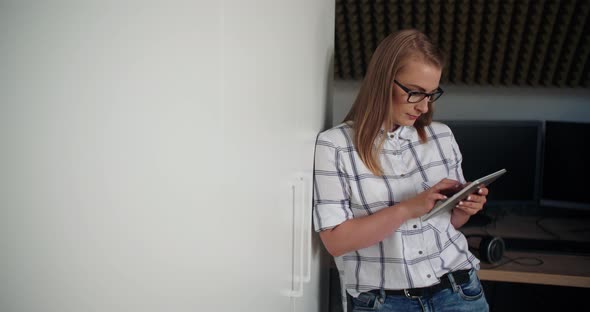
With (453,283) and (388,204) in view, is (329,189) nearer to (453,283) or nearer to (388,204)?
(388,204)

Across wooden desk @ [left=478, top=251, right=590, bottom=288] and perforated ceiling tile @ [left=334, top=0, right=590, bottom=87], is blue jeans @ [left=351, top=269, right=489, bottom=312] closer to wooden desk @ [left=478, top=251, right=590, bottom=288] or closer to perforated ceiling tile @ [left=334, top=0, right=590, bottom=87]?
wooden desk @ [left=478, top=251, right=590, bottom=288]

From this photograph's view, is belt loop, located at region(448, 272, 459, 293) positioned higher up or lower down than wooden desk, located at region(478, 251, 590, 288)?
higher up

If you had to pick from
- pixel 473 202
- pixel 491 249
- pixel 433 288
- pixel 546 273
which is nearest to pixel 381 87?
pixel 473 202

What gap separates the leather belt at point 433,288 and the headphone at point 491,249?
21.5 inches

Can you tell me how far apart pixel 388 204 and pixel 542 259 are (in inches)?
39.9

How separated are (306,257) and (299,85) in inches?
21.1

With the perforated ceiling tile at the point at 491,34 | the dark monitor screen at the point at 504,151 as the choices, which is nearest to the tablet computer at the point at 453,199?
the dark monitor screen at the point at 504,151

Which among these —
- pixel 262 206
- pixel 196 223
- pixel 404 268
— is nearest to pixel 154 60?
pixel 196 223

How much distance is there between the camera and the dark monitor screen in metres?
2.71

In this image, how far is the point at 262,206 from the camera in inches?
42.5

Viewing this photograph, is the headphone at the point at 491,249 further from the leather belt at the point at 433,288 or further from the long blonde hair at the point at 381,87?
the long blonde hair at the point at 381,87

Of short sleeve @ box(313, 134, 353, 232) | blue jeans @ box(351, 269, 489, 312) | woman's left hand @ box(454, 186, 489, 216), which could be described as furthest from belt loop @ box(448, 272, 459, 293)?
short sleeve @ box(313, 134, 353, 232)

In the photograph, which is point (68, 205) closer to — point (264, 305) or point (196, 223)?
→ point (196, 223)

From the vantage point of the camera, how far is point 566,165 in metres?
2.67
